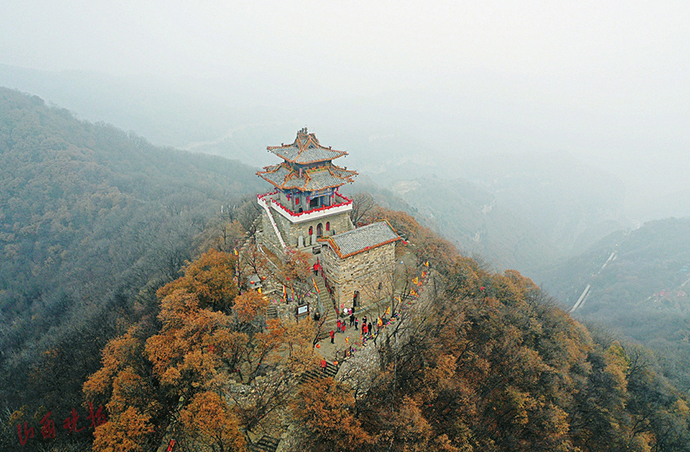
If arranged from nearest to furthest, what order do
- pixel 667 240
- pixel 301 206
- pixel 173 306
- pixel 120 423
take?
pixel 120 423 → pixel 173 306 → pixel 301 206 → pixel 667 240

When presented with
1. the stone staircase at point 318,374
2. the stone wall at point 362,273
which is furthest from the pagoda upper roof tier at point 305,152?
the stone staircase at point 318,374

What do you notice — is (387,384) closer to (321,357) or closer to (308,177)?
(321,357)

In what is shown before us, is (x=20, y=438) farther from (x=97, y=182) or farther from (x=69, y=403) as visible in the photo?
(x=97, y=182)

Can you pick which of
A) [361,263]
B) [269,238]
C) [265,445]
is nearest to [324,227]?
[269,238]

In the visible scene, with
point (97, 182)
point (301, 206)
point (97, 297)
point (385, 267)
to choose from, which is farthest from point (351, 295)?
point (97, 182)

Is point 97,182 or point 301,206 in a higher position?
point 301,206

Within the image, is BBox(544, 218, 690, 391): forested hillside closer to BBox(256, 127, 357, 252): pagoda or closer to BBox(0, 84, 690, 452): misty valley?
BBox(0, 84, 690, 452): misty valley

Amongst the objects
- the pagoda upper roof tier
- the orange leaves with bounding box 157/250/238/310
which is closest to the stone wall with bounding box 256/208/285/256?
the orange leaves with bounding box 157/250/238/310
